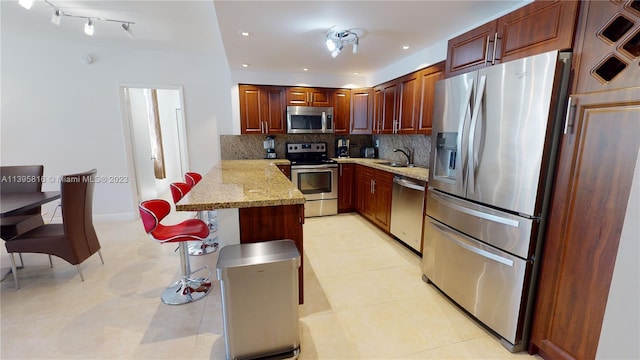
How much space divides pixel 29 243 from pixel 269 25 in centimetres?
281

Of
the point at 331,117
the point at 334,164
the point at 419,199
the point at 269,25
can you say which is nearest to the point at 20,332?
the point at 269,25

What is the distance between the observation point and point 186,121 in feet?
13.9

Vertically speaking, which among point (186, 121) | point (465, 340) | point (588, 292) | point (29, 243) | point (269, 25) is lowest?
point (465, 340)

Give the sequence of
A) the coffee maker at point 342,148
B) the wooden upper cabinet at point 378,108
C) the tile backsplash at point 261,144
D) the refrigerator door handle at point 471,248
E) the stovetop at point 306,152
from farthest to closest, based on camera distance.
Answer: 1. the coffee maker at point 342,148
2. the stovetop at point 306,152
3. the tile backsplash at point 261,144
4. the wooden upper cabinet at point 378,108
5. the refrigerator door handle at point 471,248

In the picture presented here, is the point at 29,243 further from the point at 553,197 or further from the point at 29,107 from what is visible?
the point at 553,197

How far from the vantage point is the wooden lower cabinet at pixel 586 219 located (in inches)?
46.6

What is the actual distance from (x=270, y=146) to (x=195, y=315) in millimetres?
3064

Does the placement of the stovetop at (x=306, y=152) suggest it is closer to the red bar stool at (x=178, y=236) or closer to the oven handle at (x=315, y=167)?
the oven handle at (x=315, y=167)

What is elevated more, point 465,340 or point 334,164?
point 334,164

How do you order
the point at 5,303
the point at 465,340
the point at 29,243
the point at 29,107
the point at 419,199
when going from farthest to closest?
the point at 29,107
the point at 419,199
the point at 29,243
the point at 5,303
the point at 465,340

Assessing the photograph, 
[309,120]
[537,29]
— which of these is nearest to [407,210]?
[537,29]

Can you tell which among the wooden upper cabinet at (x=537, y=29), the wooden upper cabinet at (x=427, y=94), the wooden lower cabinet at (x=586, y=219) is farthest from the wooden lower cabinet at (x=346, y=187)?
the wooden lower cabinet at (x=586, y=219)

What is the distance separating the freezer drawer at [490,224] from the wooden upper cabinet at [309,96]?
9.33ft

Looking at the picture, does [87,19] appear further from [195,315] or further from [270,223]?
[195,315]
